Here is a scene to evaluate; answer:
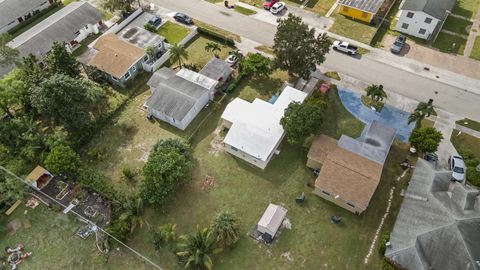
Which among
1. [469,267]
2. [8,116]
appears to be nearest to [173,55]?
[8,116]

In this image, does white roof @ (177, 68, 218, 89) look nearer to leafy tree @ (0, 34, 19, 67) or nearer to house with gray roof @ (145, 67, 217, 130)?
house with gray roof @ (145, 67, 217, 130)

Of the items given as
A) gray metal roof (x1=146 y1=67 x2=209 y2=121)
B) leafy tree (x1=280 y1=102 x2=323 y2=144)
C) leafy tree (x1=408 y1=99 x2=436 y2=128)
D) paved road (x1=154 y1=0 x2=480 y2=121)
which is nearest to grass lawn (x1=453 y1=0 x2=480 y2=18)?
paved road (x1=154 y1=0 x2=480 y2=121)

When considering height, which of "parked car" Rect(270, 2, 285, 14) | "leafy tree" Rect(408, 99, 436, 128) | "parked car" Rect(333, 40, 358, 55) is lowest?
"leafy tree" Rect(408, 99, 436, 128)

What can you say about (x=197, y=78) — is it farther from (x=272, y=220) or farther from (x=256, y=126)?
(x=272, y=220)

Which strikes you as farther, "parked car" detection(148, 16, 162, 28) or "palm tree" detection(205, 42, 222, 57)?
"parked car" detection(148, 16, 162, 28)

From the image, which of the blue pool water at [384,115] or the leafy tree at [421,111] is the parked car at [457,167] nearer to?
the blue pool water at [384,115]

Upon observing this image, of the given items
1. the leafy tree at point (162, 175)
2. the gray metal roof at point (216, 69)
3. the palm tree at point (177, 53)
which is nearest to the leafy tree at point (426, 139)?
the gray metal roof at point (216, 69)
